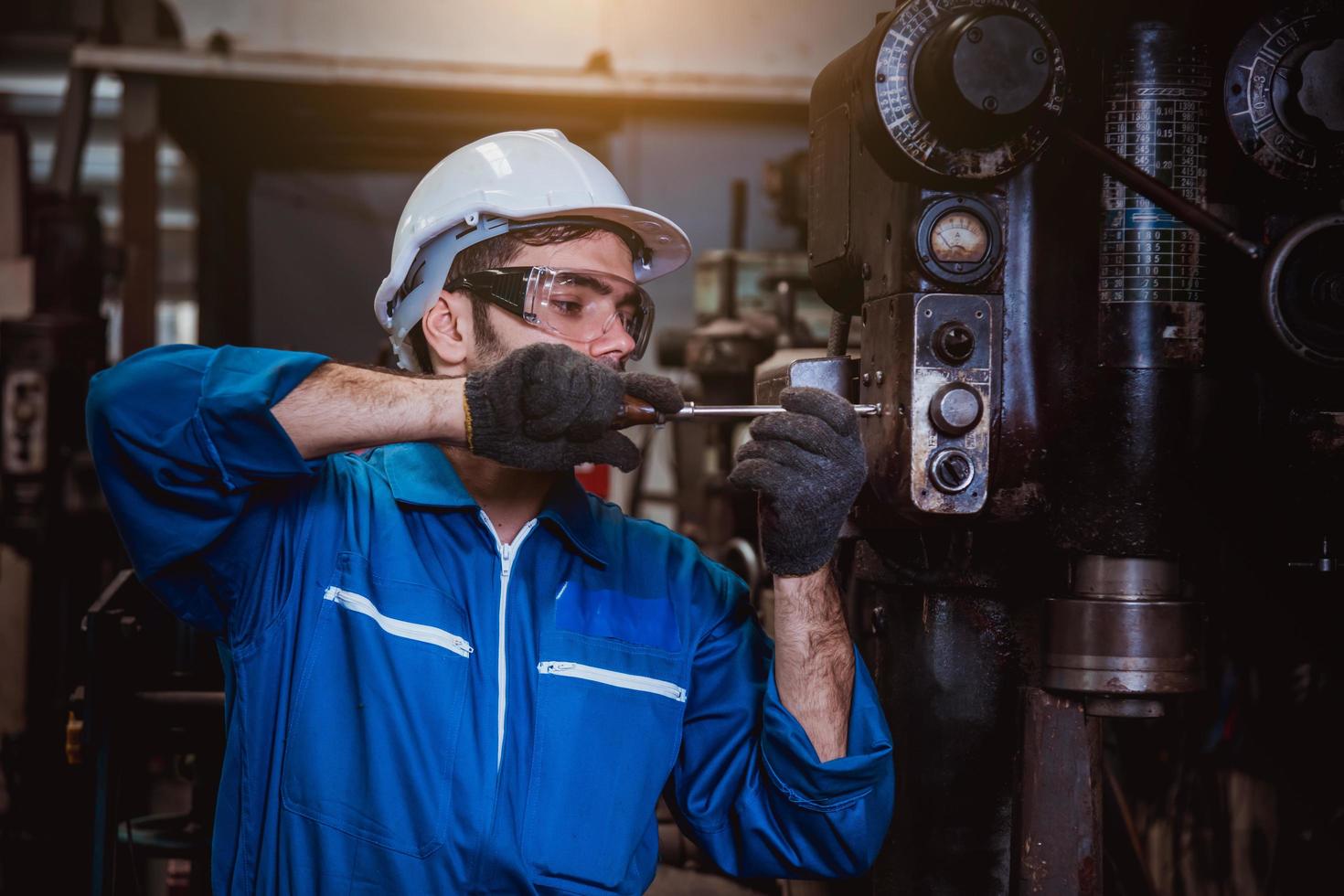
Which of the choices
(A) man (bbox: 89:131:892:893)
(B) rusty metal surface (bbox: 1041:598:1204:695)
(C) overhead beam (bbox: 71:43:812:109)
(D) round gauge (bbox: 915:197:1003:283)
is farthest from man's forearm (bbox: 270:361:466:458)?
(C) overhead beam (bbox: 71:43:812:109)

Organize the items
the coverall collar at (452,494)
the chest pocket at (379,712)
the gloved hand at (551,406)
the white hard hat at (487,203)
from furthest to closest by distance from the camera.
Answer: the white hard hat at (487,203) → the coverall collar at (452,494) → the chest pocket at (379,712) → the gloved hand at (551,406)

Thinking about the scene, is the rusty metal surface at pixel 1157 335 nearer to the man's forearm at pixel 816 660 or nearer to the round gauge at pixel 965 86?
the round gauge at pixel 965 86

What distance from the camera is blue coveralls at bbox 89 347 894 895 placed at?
1.20 meters

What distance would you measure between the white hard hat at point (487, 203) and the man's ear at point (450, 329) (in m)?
0.02

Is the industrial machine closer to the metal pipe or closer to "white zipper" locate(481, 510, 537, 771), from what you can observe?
the metal pipe

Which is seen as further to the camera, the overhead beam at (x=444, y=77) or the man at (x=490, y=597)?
the overhead beam at (x=444, y=77)

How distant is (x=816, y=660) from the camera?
1.34m

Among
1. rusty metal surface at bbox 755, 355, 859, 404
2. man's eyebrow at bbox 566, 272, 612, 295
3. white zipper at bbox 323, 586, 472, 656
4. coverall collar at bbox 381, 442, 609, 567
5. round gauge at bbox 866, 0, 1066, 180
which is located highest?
round gauge at bbox 866, 0, 1066, 180

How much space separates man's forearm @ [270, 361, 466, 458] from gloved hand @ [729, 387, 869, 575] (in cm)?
31

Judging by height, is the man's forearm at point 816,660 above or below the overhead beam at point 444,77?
A: below

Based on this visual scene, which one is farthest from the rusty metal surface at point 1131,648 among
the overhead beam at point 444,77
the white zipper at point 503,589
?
the overhead beam at point 444,77

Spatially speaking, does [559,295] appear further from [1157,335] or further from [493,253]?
[1157,335]

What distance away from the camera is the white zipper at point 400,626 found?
132 cm

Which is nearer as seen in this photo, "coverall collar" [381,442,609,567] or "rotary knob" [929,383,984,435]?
"rotary knob" [929,383,984,435]
